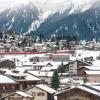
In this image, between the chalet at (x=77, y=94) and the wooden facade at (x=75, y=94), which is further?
the wooden facade at (x=75, y=94)

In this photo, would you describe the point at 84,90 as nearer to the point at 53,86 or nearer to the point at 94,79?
the point at 53,86

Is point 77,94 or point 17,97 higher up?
point 77,94

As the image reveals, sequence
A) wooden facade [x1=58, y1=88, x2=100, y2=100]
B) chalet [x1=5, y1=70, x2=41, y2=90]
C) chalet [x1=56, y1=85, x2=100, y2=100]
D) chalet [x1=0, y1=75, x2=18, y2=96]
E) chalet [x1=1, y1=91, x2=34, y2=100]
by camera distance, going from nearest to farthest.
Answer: chalet [x1=56, y1=85, x2=100, y2=100] → wooden facade [x1=58, y1=88, x2=100, y2=100] → chalet [x1=1, y1=91, x2=34, y2=100] → chalet [x1=0, y1=75, x2=18, y2=96] → chalet [x1=5, y1=70, x2=41, y2=90]

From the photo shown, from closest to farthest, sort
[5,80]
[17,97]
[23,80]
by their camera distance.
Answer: [17,97], [5,80], [23,80]

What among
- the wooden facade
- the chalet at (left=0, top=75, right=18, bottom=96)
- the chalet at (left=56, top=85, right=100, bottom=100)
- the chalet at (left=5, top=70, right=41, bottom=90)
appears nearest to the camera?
the chalet at (left=56, top=85, right=100, bottom=100)

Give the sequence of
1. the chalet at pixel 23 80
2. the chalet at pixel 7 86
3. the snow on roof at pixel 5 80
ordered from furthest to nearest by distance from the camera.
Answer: the chalet at pixel 23 80
the snow on roof at pixel 5 80
the chalet at pixel 7 86

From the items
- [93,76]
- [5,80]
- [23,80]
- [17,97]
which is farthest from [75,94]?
[93,76]

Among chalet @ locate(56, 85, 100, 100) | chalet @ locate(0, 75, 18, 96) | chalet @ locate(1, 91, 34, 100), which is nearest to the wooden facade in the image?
chalet @ locate(56, 85, 100, 100)

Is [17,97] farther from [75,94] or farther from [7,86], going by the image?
[75,94]

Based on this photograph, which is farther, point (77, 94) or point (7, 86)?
point (7, 86)

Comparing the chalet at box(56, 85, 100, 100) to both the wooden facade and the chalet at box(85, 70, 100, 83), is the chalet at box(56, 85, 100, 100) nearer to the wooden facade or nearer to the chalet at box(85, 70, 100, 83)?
the wooden facade

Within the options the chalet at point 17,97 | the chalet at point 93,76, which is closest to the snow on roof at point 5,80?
the chalet at point 17,97

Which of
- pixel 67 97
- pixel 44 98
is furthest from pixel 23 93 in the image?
pixel 67 97

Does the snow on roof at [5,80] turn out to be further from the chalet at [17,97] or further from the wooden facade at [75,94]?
the wooden facade at [75,94]
